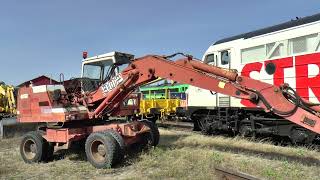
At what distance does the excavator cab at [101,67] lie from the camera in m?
10.9

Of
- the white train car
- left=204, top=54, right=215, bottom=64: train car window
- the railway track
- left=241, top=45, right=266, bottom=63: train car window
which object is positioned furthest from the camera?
left=204, top=54, right=215, bottom=64: train car window

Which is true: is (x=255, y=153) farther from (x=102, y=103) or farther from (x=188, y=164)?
(x=102, y=103)

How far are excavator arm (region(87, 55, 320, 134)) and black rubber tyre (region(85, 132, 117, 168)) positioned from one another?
0.90 meters

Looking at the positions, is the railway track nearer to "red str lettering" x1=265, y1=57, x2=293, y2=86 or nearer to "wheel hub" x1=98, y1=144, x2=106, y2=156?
"wheel hub" x1=98, y1=144, x2=106, y2=156

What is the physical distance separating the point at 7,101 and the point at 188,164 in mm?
11781

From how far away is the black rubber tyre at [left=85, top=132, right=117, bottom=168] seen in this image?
368 inches

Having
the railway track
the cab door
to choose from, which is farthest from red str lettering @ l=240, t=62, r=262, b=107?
the railway track

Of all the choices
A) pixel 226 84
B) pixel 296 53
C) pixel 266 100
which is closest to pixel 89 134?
pixel 226 84

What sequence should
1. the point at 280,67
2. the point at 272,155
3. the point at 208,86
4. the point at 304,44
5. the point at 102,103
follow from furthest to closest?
the point at 280,67, the point at 304,44, the point at 102,103, the point at 272,155, the point at 208,86

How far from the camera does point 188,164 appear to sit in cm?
903

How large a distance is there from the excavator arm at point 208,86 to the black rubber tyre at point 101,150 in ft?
2.94

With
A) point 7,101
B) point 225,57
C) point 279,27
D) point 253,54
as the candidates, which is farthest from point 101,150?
point 7,101

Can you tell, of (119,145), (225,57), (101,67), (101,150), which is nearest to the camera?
(119,145)

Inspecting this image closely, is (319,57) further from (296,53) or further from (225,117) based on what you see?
(225,117)
